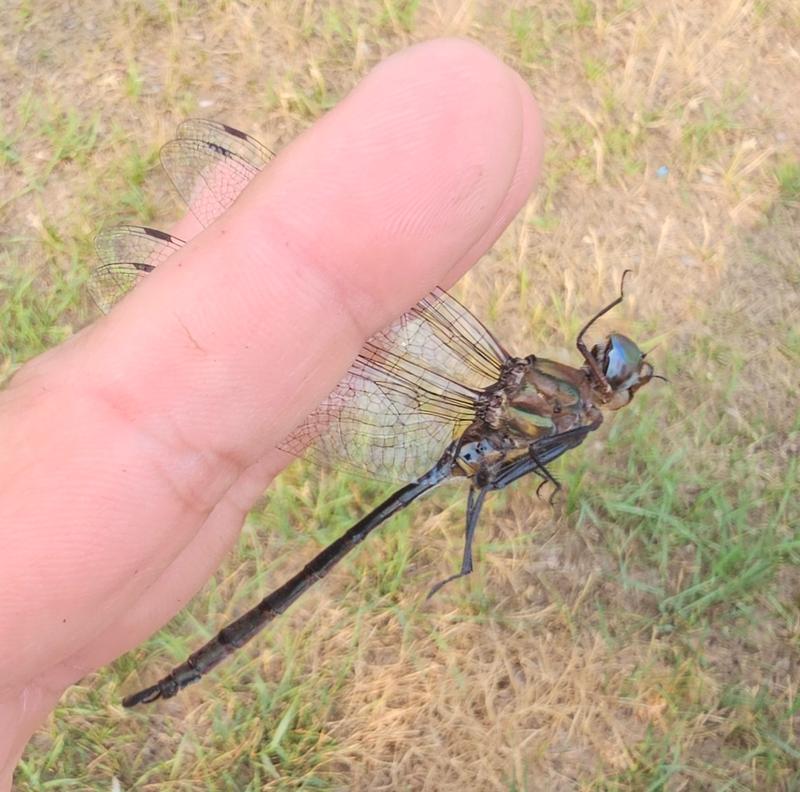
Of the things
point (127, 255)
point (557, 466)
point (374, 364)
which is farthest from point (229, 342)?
point (557, 466)

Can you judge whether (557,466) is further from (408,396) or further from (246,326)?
(246,326)

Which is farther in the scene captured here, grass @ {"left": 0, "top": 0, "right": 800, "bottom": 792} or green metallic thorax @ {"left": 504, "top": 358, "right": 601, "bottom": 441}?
grass @ {"left": 0, "top": 0, "right": 800, "bottom": 792}

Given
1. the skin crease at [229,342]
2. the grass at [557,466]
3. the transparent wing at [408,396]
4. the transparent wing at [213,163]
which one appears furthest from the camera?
the grass at [557,466]

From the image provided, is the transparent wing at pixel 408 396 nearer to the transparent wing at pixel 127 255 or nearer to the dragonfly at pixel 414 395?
the dragonfly at pixel 414 395

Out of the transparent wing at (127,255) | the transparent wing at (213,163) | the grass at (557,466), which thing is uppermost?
the transparent wing at (213,163)

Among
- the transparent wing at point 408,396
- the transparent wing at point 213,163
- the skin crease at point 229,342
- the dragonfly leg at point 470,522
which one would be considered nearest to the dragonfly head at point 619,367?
the transparent wing at point 408,396

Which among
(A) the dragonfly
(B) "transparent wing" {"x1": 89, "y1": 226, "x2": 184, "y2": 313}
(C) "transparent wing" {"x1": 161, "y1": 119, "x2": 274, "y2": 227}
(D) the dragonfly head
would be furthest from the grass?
(C) "transparent wing" {"x1": 161, "y1": 119, "x2": 274, "y2": 227}

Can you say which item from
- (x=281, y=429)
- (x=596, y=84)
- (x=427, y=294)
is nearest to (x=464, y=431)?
(x=427, y=294)

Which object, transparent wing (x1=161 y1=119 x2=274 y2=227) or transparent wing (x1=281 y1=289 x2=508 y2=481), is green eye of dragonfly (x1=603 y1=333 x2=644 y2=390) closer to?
transparent wing (x1=281 y1=289 x2=508 y2=481)
